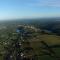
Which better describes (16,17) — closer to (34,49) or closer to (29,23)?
(29,23)

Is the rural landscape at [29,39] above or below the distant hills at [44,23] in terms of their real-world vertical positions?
below

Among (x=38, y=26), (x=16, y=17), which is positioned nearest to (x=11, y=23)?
(x=16, y=17)

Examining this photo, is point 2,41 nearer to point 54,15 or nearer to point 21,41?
point 21,41

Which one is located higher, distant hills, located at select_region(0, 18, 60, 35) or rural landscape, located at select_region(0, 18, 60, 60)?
distant hills, located at select_region(0, 18, 60, 35)

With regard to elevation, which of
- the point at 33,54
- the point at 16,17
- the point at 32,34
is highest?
the point at 16,17

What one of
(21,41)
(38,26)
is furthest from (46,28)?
(21,41)

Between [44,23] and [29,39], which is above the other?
[44,23]

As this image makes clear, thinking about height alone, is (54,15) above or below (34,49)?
above
